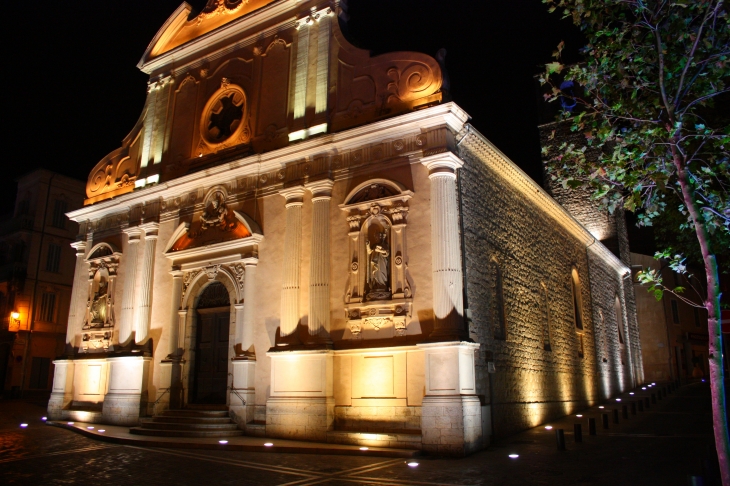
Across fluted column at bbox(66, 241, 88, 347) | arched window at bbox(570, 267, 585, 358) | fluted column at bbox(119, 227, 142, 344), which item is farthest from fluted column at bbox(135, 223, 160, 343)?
arched window at bbox(570, 267, 585, 358)

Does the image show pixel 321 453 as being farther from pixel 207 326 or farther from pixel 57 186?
pixel 57 186

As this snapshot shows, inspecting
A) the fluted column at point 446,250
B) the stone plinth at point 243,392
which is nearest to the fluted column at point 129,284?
the stone plinth at point 243,392

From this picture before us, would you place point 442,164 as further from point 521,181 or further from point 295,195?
point 521,181

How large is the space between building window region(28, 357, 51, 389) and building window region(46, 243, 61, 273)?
16.7 feet

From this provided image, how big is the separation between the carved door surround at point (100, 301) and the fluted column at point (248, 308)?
18.9ft

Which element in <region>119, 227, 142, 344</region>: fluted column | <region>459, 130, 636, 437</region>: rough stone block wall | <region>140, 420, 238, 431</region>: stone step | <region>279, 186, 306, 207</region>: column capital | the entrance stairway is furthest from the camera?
<region>119, 227, 142, 344</region>: fluted column

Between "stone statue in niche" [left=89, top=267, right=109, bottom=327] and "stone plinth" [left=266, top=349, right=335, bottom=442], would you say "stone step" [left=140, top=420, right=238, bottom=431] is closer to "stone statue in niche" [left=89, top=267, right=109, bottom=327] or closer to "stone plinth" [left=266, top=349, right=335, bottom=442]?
"stone plinth" [left=266, top=349, right=335, bottom=442]

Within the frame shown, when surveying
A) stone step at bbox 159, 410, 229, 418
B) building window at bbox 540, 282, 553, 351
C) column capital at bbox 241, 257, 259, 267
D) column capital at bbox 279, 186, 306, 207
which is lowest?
stone step at bbox 159, 410, 229, 418

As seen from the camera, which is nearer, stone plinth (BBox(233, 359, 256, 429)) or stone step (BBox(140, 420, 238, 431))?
stone step (BBox(140, 420, 238, 431))

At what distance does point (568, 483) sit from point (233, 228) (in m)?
10.7

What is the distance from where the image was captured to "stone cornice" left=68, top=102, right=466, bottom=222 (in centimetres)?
1274

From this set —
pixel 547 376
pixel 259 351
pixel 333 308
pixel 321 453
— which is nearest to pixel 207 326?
pixel 259 351

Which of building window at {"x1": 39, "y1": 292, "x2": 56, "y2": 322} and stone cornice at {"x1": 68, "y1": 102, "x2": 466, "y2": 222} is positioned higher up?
stone cornice at {"x1": 68, "y1": 102, "x2": 466, "y2": 222}

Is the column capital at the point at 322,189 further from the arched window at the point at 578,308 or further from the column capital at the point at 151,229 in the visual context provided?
the arched window at the point at 578,308
